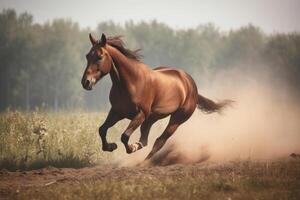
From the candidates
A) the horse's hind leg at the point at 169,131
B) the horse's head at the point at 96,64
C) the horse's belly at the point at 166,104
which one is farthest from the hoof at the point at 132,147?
the horse's head at the point at 96,64

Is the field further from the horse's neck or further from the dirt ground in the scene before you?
the horse's neck

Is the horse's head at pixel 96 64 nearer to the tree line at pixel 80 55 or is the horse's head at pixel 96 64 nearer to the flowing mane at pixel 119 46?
the flowing mane at pixel 119 46

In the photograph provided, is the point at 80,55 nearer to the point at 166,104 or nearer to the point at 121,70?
the point at 166,104

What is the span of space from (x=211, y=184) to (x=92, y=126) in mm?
8609

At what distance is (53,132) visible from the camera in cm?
1551

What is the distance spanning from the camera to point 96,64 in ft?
36.9

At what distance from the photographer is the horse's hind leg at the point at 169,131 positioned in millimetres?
13211

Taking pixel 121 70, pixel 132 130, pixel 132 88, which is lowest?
pixel 132 130

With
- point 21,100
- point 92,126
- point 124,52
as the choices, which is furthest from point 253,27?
point 124,52

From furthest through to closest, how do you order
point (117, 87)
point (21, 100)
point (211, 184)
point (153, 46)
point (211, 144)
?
point (153, 46) → point (21, 100) → point (211, 144) → point (117, 87) → point (211, 184)

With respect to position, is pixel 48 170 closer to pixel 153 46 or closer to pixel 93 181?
pixel 93 181

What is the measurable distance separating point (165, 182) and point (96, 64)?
306cm

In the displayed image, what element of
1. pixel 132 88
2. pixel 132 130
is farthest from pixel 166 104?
pixel 132 130

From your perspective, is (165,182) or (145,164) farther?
(145,164)
